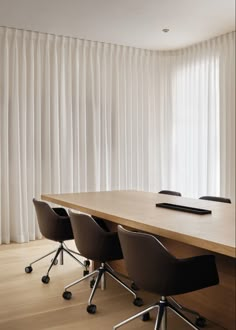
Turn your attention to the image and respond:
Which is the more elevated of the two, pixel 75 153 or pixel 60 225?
pixel 75 153

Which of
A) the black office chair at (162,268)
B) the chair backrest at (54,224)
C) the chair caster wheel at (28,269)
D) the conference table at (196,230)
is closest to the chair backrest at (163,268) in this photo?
the black office chair at (162,268)

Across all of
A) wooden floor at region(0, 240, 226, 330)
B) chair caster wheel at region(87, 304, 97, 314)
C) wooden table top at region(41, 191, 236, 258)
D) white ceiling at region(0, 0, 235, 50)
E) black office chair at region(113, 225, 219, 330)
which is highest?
white ceiling at region(0, 0, 235, 50)

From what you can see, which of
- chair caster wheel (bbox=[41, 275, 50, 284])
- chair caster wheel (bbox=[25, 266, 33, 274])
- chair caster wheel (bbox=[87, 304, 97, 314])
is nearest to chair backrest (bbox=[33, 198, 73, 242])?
chair caster wheel (bbox=[41, 275, 50, 284])

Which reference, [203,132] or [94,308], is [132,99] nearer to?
[203,132]

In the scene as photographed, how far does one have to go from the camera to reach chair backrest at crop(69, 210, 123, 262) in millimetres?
3027

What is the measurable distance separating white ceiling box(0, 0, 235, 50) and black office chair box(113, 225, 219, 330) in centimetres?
300

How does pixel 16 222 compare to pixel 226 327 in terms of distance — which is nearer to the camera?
pixel 226 327

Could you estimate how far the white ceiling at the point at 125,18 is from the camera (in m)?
4.50

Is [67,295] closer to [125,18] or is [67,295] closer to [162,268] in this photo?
[162,268]

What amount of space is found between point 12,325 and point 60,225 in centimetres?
105

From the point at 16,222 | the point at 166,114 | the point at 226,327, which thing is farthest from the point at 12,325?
the point at 166,114

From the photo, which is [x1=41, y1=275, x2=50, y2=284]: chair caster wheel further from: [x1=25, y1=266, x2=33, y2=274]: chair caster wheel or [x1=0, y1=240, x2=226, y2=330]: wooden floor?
[x1=25, y1=266, x2=33, y2=274]: chair caster wheel

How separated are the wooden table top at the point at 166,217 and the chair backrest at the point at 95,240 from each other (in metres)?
0.11

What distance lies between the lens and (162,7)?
4.60 meters
